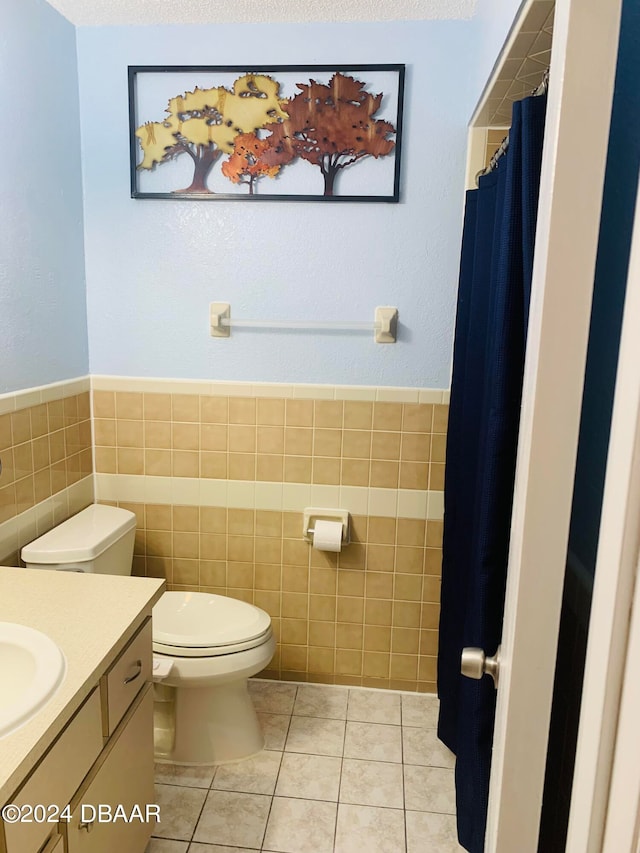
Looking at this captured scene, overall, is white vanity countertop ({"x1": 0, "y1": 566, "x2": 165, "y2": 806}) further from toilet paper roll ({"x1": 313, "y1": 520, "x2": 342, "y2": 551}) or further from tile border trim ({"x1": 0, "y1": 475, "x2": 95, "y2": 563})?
toilet paper roll ({"x1": 313, "y1": 520, "x2": 342, "y2": 551})

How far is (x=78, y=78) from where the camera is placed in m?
2.19

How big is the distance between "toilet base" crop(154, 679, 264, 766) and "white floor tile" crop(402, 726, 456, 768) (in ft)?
1.78

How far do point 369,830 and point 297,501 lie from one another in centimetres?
108

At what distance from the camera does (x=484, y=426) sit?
1.54m

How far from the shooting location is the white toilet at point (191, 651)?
191 centimetres

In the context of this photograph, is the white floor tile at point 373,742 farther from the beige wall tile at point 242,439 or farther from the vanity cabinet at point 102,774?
the beige wall tile at point 242,439

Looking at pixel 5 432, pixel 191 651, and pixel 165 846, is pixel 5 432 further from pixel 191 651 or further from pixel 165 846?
pixel 165 846

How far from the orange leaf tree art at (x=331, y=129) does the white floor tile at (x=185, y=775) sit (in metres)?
2.02

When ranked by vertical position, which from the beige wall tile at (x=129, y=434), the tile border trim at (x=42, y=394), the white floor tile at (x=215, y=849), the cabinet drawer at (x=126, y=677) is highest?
the tile border trim at (x=42, y=394)

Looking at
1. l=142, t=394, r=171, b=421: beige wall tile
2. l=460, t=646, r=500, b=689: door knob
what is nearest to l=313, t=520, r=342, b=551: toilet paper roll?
l=142, t=394, r=171, b=421: beige wall tile

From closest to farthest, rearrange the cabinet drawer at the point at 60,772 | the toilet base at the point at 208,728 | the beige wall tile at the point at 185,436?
the cabinet drawer at the point at 60,772 → the toilet base at the point at 208,728 → the beige wall tile at the point at 185,436

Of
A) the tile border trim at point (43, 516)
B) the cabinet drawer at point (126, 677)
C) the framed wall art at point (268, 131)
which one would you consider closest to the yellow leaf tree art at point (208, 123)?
the framed wall art at point (268, 131)

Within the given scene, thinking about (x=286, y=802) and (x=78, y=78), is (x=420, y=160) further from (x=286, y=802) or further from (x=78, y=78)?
(x=286, y=802)

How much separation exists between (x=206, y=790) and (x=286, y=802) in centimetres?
26
